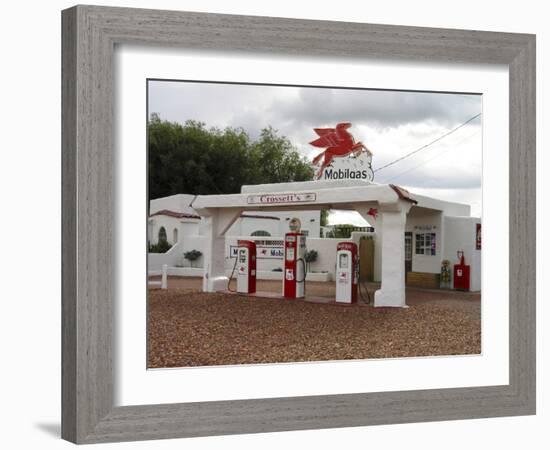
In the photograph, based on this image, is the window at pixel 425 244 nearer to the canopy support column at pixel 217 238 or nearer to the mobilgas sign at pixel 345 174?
the mobilgas sign at pixel 345 174

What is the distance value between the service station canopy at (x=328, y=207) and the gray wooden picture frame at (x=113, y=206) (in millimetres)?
3792

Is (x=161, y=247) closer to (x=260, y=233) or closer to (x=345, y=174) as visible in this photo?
(x=345, y=174)

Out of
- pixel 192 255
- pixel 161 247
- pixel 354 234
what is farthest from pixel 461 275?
pixel 161 247


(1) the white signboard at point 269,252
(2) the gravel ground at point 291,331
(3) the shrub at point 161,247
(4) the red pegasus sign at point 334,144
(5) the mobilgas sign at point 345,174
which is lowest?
(2) the gravel ground at point 291,331

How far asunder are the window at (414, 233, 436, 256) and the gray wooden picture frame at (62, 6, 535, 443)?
8213 millimetres

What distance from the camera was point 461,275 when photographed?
13906mm

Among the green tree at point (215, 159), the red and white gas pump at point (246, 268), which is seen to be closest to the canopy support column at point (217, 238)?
the red and white gas pump at point (246, 268)

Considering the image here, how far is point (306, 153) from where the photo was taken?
47.5ft

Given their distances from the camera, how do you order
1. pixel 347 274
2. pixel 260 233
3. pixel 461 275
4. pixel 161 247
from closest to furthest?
pixel 161 247, pixel 347 274, pixel 461 275, pixel 260 233

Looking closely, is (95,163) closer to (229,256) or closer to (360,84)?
(360,84)

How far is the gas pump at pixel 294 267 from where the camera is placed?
1414 centimetres

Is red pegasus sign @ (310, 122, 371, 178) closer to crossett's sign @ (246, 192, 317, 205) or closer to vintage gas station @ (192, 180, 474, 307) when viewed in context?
vintage gas station @ (192, 180, 474, 307)

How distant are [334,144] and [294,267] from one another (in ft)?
7.98

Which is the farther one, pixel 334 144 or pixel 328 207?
pixel 334 144
